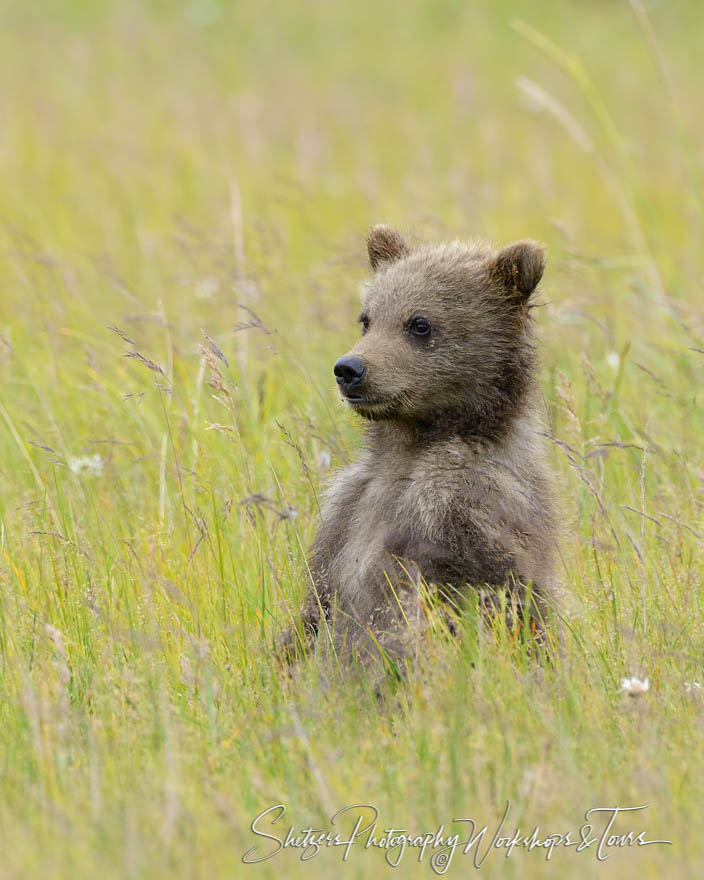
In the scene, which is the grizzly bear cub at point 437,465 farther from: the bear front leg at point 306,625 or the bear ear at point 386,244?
the bear ear at point 386,244

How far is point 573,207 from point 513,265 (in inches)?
269

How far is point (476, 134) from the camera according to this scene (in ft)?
43.4

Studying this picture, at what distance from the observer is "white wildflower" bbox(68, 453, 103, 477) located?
5039 millimetres

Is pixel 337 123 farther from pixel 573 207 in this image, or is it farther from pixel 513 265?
→ pixel 513 265

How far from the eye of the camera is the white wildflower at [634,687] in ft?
10.9

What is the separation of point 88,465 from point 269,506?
1494 millimetres

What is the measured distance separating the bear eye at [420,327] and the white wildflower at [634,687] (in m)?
1.44

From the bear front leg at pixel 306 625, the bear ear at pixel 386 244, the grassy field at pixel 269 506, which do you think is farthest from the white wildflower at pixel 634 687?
the bear ear at pixel 386 244

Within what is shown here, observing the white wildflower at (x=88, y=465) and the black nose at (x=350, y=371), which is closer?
the black nose at (x=350, y=371)

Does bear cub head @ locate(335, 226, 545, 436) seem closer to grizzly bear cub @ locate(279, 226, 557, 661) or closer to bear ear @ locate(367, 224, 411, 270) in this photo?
grizzly bear cub @ locate(279, 226, 557, 661)

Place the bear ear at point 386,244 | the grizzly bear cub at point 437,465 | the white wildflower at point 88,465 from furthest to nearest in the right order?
the white wildflower at point 88,465
the bear ear at point 386,244
the grizzly bear cub at point 437,465

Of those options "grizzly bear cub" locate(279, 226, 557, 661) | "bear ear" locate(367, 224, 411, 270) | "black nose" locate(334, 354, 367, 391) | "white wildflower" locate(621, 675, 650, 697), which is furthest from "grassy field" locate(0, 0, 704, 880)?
"bear ear" locate(367, 224, 411, 270)

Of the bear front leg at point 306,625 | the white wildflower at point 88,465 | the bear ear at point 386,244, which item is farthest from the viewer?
the white wildflower at point 88,465

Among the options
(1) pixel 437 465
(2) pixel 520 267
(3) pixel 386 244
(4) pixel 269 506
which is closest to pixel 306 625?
(4) pixel 269 506
